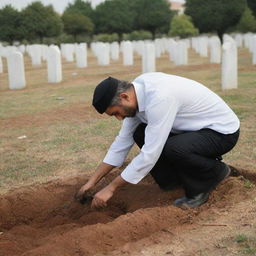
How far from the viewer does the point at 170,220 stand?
360cm

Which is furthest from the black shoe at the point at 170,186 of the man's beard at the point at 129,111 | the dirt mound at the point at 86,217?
the man's beard at the point at 129,111

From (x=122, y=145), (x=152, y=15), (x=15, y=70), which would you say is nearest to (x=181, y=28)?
(x=152, y=15)

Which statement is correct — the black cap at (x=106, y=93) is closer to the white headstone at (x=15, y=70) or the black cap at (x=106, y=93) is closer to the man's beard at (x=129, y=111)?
the man's beard at (x=129, y=111)

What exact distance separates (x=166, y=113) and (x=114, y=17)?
4295 centimetres

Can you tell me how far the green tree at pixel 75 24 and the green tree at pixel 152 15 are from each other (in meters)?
5.61

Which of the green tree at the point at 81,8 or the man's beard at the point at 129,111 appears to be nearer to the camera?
the man's beard at the point at 129,111

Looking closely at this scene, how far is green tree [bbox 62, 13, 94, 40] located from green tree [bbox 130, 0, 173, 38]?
18.4 feet

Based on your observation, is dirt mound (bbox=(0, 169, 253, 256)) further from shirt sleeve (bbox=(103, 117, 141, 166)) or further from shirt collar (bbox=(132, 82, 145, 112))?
shirt collar (bbox=(132, 82, 145, 112))

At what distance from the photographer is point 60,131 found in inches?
300

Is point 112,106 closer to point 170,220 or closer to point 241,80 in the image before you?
point 170,220

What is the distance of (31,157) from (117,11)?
40636mm

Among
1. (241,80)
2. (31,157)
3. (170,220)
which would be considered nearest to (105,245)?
(170,220)

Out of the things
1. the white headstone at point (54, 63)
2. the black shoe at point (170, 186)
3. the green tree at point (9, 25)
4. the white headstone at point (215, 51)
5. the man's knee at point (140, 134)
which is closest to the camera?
the man's knee at point (140, 134)

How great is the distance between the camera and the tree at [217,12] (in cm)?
3372
